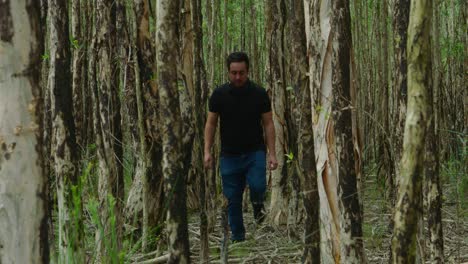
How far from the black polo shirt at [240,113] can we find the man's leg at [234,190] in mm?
100

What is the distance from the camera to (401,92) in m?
3.55

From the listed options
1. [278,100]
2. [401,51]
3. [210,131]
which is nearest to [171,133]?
[401,51]

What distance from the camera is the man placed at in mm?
5152

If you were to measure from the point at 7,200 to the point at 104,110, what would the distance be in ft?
7.04

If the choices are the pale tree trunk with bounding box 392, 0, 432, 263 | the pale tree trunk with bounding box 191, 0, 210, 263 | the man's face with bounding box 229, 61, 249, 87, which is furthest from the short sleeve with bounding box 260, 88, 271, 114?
the pale tree trunk with bounding box 392, 0, 432, 263

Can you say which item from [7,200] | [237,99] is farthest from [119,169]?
[7,200]

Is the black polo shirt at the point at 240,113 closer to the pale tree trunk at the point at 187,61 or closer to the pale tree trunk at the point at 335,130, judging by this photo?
the pale tree trunk at the point at 187,61

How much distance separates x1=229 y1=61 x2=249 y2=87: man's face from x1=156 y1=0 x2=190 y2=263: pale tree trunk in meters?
2.14

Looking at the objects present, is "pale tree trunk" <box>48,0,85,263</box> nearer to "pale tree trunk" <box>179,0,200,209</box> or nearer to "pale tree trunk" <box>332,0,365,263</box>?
"pale tree trunk" <box>179,0,200,209</box>

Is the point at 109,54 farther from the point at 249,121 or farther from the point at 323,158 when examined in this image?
the point at 323,158

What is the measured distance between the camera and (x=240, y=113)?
5.20 meters

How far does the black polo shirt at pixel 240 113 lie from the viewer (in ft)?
16.9

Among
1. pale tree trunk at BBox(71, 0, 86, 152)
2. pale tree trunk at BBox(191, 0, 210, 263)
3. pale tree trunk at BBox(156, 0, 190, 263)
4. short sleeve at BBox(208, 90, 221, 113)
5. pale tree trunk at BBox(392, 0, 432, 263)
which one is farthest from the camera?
short sleeve at BBox(208, 90, 221, 113)

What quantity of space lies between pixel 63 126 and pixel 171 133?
0.90 metres
